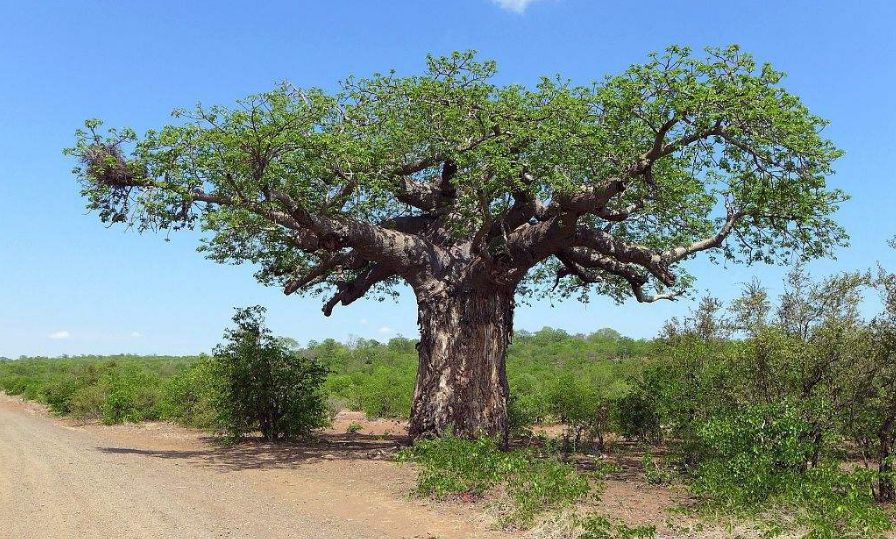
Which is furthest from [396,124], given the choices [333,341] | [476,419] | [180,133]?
[333,341]

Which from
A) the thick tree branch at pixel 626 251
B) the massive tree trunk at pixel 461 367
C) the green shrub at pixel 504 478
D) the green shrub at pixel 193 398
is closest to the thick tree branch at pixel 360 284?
the massive tree trunk at pixel 461 367

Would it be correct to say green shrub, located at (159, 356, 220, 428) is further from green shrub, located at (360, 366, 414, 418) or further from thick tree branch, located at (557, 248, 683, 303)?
thick tree branch, located at (557, 248, 683, 303)

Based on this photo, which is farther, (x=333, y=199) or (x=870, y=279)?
(x=333, y=199)

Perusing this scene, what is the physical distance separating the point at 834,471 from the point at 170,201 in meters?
9.78

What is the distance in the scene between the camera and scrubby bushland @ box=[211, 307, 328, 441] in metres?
15.1

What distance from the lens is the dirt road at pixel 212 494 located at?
7.11 metres

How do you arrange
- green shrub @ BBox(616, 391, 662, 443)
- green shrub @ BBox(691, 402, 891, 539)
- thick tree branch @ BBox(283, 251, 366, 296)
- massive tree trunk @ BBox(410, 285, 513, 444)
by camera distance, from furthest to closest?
1. thick tree branch @ BBox(283, 251, 366, 296)
2. green shrub @ BBox(616, 391, 662, 443)
3. massive tree trunk @ BBox(410, 285, 513, 444)
4. green shrub @ BBox(691, 402, 891, 539)

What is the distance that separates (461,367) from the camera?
498 inches

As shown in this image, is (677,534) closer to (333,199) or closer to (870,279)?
(870,279)

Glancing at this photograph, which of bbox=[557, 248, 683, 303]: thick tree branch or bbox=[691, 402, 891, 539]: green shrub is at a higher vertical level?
bbox=[557, 248, 683, 303]: thick tree branch

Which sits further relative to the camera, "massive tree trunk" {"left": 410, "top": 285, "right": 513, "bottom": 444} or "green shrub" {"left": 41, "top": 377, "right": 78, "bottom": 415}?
"green shrub" {"left": 41, "top": 377, "right": 78, "bottom": 415}

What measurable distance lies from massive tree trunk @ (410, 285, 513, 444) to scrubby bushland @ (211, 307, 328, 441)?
3.41m

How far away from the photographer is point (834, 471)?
7.60m

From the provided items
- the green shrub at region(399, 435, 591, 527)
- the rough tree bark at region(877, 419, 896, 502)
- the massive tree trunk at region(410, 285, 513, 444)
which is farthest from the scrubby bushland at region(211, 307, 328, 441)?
the rough tree bark at region(877, 419, 896, 502)
